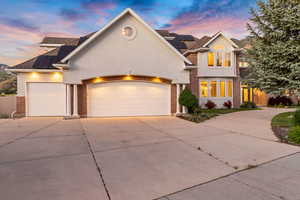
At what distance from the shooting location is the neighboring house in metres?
11.0

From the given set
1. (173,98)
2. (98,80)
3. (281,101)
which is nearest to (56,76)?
(98,80)

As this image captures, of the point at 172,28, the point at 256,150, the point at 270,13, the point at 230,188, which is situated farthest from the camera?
the point at 172,28

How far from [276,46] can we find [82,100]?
1175cm

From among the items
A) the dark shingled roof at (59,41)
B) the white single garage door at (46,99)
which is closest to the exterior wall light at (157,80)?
the white single garage door at (46,99)

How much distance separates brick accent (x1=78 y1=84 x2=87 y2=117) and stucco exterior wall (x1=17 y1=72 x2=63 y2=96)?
2.22 meters

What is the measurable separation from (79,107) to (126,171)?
906cm

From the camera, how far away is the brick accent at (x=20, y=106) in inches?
468

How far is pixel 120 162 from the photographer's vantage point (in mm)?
3984

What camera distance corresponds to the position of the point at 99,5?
15445 millimetres

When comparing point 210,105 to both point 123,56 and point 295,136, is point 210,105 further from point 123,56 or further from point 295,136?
point 295,136

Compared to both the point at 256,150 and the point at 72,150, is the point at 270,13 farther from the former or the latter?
the point at 72,150

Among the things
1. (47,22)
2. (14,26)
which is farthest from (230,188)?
(14,26)

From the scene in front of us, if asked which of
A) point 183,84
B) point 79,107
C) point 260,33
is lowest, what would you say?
point 79,107

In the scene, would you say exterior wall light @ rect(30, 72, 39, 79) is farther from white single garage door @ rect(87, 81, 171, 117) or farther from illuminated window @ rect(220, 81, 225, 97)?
illuminated window @ rect(220, 81, 225, 97)
